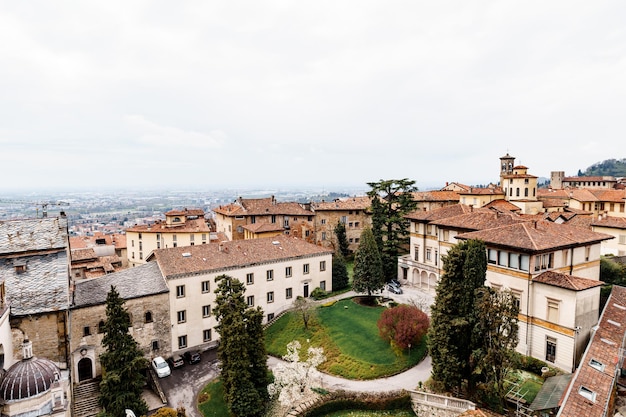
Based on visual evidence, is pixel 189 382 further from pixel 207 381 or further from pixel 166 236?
pixel 166 236

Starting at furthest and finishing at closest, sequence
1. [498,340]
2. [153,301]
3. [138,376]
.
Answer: [153,301] < [138,376] < [498,340]

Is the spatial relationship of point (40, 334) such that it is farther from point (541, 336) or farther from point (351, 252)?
point (351, 252)

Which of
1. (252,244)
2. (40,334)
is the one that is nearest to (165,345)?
(40,334)

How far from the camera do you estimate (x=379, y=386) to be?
27.1 m

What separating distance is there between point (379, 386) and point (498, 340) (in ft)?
31.0

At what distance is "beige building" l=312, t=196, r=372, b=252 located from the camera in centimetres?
6322

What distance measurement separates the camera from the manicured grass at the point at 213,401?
88.1 ft

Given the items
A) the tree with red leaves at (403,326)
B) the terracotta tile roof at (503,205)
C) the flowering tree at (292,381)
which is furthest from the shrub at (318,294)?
the terracotta tile roof at (503,205)

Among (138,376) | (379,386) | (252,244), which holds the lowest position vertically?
(379,386)

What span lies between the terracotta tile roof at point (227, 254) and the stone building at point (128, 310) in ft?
5.30

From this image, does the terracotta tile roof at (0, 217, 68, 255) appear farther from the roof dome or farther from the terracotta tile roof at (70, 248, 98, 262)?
the terracotta tile roof at (70, 248, 98, 262)

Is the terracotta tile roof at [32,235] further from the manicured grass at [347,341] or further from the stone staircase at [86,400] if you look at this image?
the manicured grass at [347,341]

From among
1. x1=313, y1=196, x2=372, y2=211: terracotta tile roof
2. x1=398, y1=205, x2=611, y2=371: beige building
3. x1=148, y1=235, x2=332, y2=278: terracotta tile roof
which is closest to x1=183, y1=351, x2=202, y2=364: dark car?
x1=148, y1=235, x2=332, y2=278: terracotta tile roof

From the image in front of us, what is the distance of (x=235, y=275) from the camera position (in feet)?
122
